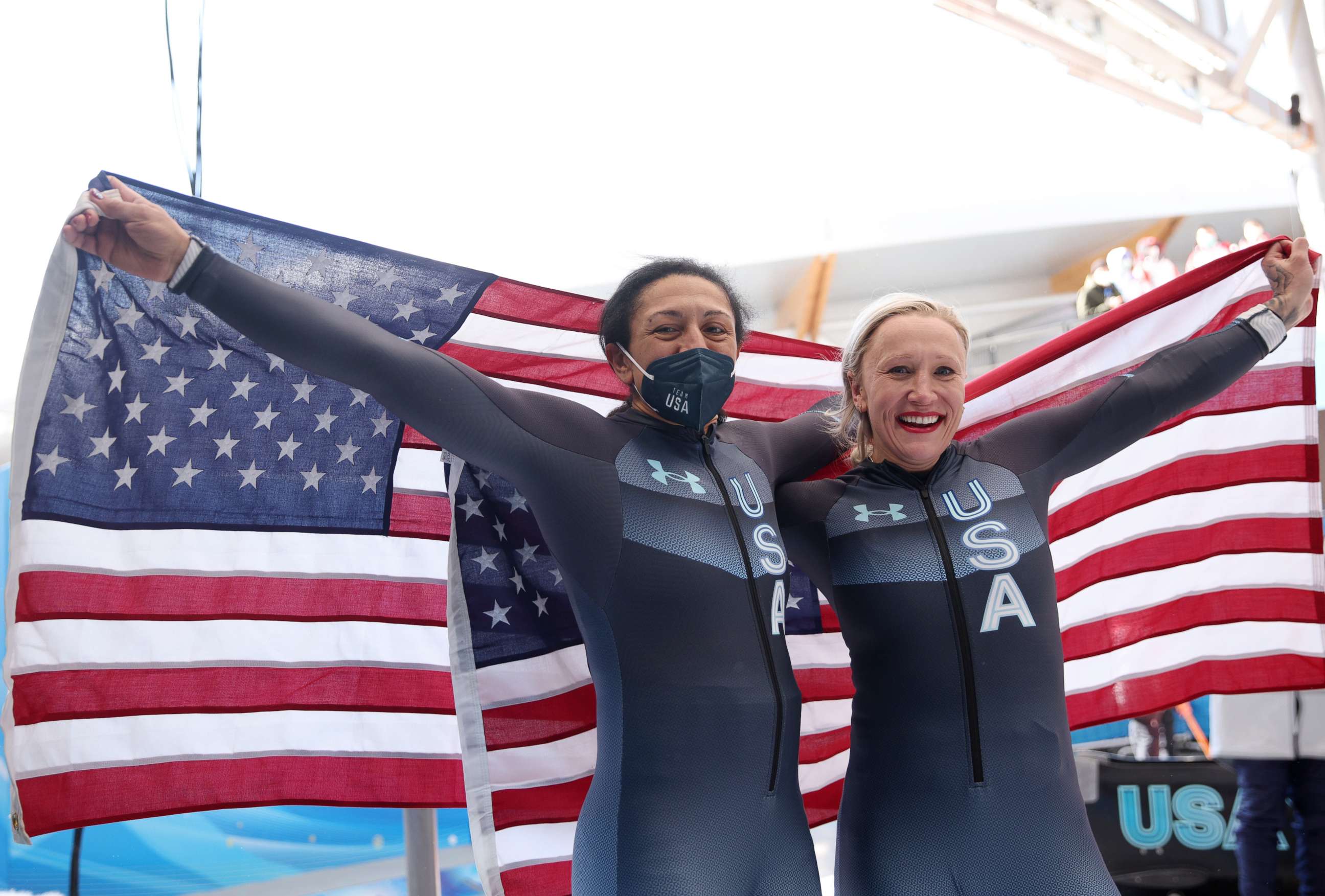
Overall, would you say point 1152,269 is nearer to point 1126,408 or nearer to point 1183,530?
point 1183,530

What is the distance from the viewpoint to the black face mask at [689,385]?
218 centimetres

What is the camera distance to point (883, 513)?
2.33 meters

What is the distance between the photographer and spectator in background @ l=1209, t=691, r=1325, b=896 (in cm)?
383

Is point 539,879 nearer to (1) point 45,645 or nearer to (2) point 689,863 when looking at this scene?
(2) point 689,863

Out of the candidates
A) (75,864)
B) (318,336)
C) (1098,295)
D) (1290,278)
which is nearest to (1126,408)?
(1290,278)

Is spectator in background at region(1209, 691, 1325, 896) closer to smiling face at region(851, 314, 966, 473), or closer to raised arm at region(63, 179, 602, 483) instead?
smiling face at region(851, 314, 966, 473)

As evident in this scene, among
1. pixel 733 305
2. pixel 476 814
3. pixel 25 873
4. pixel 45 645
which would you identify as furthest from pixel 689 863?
pixel 25 873

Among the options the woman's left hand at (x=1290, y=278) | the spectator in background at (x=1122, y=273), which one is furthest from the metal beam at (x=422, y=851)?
the spectator in background at (x=1122, y=273)

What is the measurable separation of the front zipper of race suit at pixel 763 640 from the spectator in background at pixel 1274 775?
8.81ft

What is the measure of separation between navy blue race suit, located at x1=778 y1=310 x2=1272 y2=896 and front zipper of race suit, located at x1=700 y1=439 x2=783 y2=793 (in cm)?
29

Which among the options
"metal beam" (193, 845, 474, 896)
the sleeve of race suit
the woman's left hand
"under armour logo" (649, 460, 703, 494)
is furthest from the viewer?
"metal beam" (193, 845, 474, 896)

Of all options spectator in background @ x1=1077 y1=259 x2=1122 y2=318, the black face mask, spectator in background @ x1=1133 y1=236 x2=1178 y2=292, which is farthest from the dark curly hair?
spectator in background @ x1=1133 y1=236 x2=1178 y2=292

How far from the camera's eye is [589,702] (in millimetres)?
2801

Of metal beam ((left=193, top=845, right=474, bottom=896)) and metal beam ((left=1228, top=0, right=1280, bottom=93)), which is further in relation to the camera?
metal beam ((left=1228, top=0, right=1280, bottom=93))
